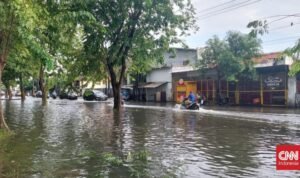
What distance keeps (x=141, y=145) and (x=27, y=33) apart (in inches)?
199

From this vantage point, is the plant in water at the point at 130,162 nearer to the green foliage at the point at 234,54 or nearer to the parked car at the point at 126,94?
the green foliage at the point at 234,54

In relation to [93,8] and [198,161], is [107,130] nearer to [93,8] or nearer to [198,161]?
[198,161]

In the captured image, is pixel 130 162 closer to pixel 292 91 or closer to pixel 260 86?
pixel 292 91

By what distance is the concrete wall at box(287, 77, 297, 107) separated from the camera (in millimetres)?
38688

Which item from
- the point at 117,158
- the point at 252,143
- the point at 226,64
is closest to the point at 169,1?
the point at 226,64

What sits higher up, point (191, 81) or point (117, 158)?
point (191, 81)

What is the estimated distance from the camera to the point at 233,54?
4069 cm

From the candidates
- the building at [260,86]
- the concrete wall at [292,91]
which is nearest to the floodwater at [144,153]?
the building at [260,86]

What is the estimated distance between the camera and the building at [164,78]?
57.6 meters

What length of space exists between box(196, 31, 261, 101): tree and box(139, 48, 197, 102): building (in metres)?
11.6

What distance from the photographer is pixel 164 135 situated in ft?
50.8

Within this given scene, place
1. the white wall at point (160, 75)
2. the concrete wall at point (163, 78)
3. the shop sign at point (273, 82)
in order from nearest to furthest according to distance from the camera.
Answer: the shop sign at point (273, 82), the concrete wall at point (163, 78), the white wall at point (160, 75)

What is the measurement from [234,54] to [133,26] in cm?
1415

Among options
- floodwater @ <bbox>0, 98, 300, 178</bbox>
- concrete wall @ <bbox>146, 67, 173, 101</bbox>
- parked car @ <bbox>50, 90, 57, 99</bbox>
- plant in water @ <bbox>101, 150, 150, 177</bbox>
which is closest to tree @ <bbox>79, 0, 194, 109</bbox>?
floodwater @ <bbox>0, 98, 300, 178</bbox>
